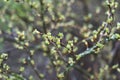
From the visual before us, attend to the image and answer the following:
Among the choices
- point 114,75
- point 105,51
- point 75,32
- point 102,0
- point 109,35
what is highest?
point 102,0

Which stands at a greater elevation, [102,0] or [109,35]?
[102,0]

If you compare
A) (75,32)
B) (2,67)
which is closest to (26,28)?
(75,32)

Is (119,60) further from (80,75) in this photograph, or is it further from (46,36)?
(46,36)

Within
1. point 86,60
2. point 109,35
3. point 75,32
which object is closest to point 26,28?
point 75,32

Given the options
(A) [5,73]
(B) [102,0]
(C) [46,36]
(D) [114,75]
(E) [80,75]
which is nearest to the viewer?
(C) [46,36]

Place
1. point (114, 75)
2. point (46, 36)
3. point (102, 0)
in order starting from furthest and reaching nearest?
point (102, 0)
point (114, 75)
point (46, 36)

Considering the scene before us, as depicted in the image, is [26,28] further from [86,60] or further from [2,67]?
[2,67]

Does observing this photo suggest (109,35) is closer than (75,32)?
Yes

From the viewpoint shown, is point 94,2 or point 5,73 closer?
point 5,73

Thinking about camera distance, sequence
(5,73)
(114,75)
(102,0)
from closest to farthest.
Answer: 1. (5,73)
2. (114,75)
3. (102,0)
